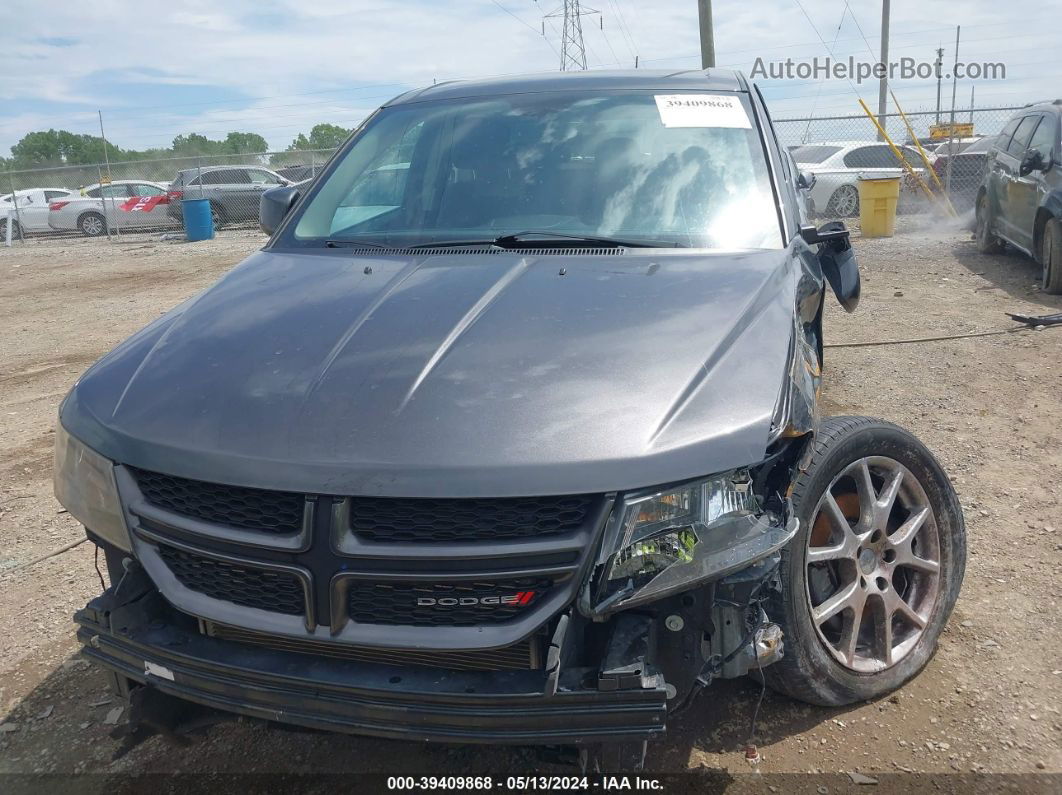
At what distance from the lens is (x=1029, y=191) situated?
9.22m

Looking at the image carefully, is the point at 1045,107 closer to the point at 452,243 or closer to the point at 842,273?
the point at 842,273

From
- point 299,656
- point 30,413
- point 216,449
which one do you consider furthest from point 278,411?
point 30,413

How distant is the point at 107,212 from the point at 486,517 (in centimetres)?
2312

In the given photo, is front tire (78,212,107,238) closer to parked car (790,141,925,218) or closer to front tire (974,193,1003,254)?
parked car (790,141,925,218)

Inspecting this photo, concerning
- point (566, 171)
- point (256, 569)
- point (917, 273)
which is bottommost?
point (917, 273)

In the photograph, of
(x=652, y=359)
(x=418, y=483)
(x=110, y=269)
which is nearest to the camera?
(x=418, y=483)

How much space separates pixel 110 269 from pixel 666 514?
50.2ft

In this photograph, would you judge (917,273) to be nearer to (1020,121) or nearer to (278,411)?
(1020,121)

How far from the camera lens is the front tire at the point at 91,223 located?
2247cm

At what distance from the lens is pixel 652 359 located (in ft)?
7.38

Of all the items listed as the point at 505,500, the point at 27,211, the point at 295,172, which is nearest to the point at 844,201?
the point at 295,172

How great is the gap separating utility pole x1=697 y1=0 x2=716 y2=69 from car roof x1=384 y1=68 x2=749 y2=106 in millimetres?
13935

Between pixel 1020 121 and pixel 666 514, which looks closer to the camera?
pixel 666 514

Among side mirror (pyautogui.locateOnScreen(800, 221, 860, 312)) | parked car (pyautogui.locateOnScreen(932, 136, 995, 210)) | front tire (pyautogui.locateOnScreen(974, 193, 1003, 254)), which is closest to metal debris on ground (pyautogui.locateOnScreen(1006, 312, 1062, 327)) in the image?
side mirror (pyautogui.locateOnScreen(800, 221, 860, 312))
